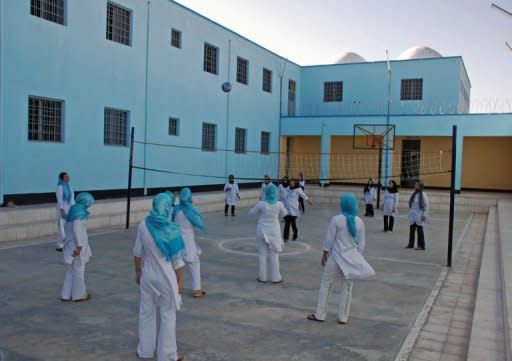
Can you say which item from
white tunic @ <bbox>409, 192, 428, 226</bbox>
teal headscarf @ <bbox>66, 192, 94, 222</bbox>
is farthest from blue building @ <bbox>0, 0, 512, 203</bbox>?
teal headscarf @ <bbox>66, 192, 94, 222</bbox>

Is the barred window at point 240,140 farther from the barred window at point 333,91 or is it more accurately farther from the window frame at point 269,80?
the barred window at point 333,91

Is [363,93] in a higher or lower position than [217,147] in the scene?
higher

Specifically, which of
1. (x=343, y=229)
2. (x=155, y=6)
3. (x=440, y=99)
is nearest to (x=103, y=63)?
(x=155, y=6)

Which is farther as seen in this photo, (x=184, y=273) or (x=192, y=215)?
(x=184, y=273)

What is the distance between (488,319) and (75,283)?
5.61 m

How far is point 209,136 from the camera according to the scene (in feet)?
73.0

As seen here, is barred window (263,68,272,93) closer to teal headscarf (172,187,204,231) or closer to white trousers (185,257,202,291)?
teal headscarf (172,187,204,231)

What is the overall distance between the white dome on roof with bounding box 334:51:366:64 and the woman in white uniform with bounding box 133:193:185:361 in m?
29.3

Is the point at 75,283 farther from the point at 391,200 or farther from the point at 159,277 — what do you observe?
the point at 391,200

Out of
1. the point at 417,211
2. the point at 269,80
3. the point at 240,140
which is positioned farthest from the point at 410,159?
the point at 417,211

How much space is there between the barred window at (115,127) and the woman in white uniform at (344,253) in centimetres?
1209

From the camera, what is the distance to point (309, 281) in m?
8.52

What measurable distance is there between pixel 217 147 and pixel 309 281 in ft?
48.0

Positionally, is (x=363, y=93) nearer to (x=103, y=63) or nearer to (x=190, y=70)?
(x=190, y=70)
